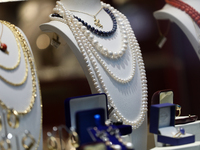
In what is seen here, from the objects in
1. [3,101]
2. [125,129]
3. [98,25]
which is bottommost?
[125,129]

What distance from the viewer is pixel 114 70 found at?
1.58m

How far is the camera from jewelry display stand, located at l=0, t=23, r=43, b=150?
1127mm

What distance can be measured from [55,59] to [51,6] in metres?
0.31

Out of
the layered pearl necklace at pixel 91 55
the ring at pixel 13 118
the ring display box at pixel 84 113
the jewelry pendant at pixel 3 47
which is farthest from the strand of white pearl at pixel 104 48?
the ring at pixel 13 118

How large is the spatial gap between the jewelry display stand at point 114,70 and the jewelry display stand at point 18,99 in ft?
1.04

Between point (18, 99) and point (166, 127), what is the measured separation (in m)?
0.63

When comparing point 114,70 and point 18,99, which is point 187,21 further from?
point 18,99

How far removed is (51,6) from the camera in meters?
1.94

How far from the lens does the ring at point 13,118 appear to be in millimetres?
1101

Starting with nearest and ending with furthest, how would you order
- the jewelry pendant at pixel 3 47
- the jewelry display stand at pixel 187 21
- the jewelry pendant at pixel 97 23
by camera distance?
1. the jewelry pendant at pixel 3 47
2. the jewelry pendant at pixel 97 23
3. the jewelry display stand at pixel 187 21

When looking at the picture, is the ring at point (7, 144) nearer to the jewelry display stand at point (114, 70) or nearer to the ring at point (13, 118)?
the ring at point (13, 118)

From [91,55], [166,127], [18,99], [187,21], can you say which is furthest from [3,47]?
[187,21]

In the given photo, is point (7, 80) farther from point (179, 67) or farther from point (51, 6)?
point (179, 67)

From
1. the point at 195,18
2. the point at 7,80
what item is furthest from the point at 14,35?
the point at 195,18
